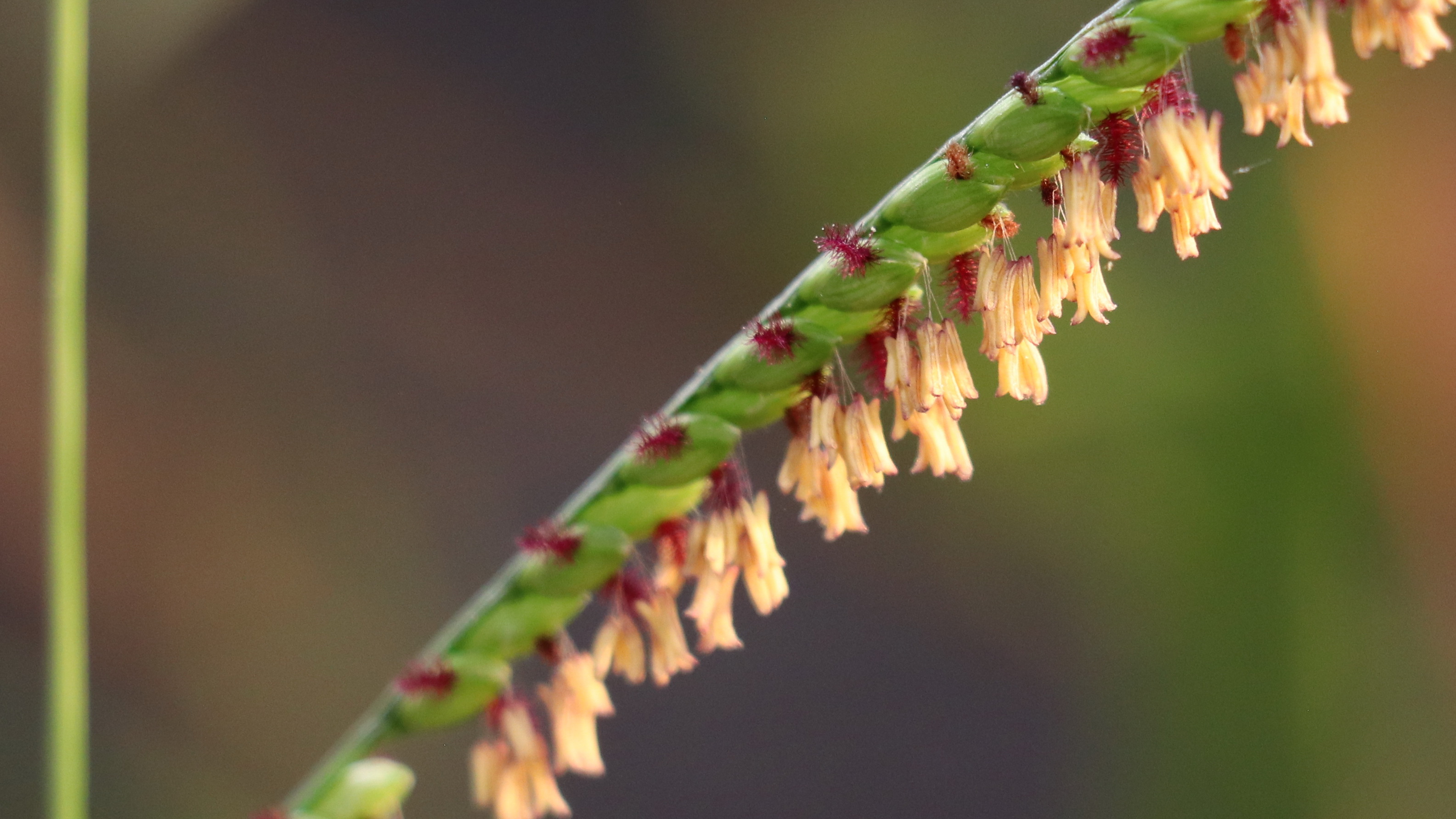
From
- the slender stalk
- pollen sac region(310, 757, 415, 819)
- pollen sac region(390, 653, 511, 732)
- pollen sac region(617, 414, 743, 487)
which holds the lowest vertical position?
pollen sac region(310, 757, 415, 819)

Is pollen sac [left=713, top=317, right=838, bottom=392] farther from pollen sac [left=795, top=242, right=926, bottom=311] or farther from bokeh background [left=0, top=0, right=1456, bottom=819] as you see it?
bokeh background [left=0, top=0, right=1456, bottom=819]

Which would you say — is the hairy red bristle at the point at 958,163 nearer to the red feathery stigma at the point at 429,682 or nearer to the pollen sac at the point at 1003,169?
the pollen sac at the point at 1003,169

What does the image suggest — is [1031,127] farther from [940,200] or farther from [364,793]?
[364,793]

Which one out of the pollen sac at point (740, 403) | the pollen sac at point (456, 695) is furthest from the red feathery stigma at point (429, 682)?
the pollen sac at point (740, 403)

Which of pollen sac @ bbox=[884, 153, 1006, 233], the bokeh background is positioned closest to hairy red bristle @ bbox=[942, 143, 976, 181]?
pollen sac @ bbox=[884, 153, 1006, 233]

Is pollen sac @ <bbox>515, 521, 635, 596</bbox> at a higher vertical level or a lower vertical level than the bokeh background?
lower

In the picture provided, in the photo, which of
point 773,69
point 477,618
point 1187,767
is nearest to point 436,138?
point 773,69

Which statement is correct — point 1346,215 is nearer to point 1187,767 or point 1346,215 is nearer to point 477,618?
point 1187,767
